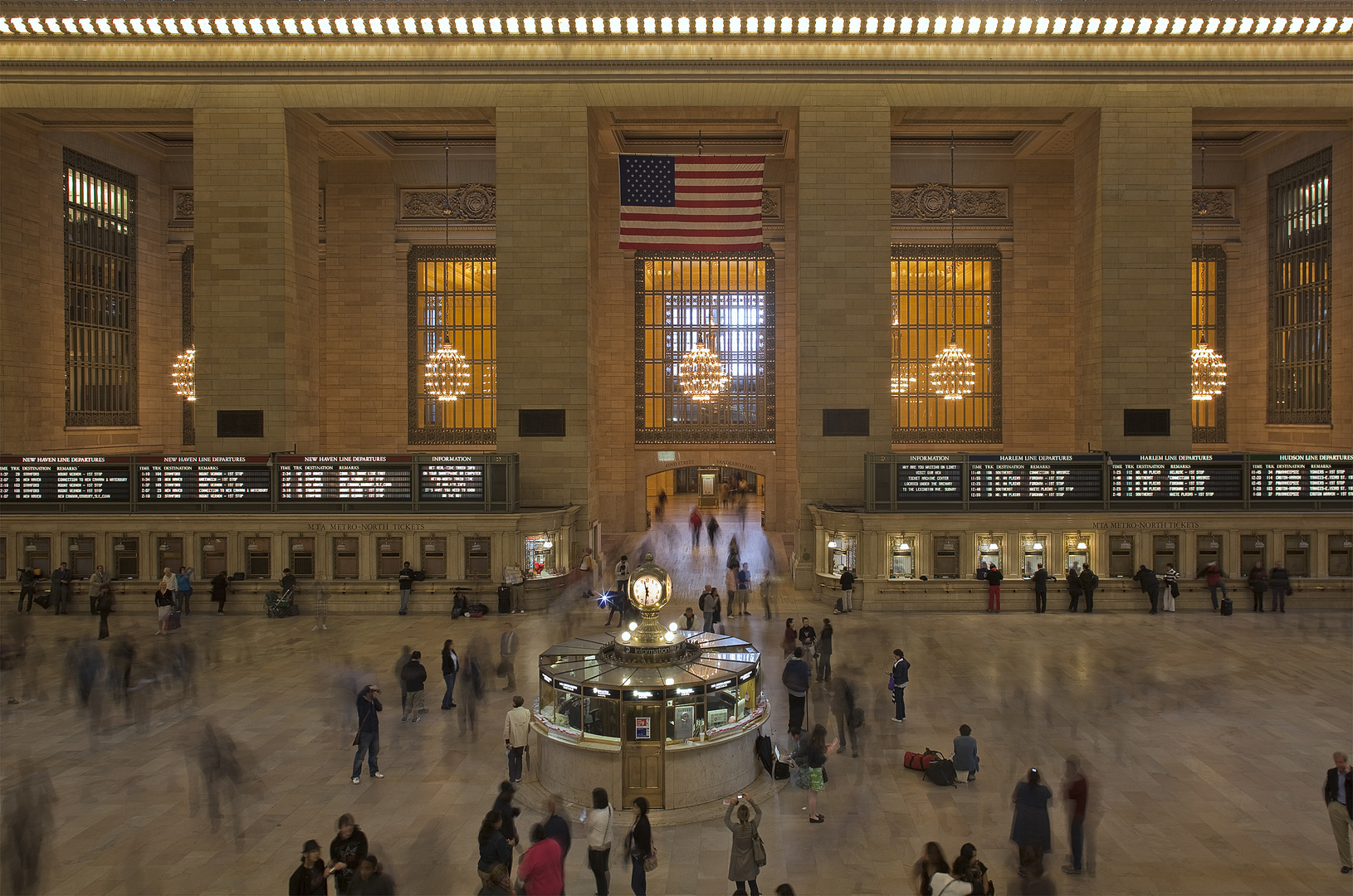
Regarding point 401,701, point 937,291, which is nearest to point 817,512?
point 401,701

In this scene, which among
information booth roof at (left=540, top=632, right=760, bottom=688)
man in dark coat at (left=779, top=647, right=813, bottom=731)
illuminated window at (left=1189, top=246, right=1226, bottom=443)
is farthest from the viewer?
illuminated window at (left=1189, top=246, right=1226, bottom=443)

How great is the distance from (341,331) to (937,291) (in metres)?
19.7

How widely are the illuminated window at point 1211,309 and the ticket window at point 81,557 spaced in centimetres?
3154

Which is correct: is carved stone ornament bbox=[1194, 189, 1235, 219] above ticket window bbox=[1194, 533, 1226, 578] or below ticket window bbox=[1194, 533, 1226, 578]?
above

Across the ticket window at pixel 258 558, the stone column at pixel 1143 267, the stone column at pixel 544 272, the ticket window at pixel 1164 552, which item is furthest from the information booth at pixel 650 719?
the stone column at pixel 1143 267

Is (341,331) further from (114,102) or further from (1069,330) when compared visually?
(1069,330)

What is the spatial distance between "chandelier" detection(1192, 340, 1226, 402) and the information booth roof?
19.8 meters

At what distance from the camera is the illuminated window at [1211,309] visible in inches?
1192

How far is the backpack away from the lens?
1048 centimetres

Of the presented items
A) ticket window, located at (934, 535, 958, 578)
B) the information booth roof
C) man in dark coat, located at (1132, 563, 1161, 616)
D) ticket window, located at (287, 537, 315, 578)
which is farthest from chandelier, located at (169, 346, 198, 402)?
man in dark coat, located at (1132, 563, 1161, 616)

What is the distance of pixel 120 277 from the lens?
98.0 feet

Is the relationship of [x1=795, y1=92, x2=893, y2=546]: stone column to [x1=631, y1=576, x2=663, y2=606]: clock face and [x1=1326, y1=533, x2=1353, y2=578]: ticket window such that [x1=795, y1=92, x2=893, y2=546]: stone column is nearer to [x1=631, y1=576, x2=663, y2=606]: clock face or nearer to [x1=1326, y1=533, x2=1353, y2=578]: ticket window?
[x1=1326, y1=533, x2=1353, y2=578]: ticket window

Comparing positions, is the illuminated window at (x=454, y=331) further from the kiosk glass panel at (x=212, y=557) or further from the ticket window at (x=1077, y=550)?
the ticket window at (x=1077, y=550)

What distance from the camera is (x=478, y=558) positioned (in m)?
20.9
